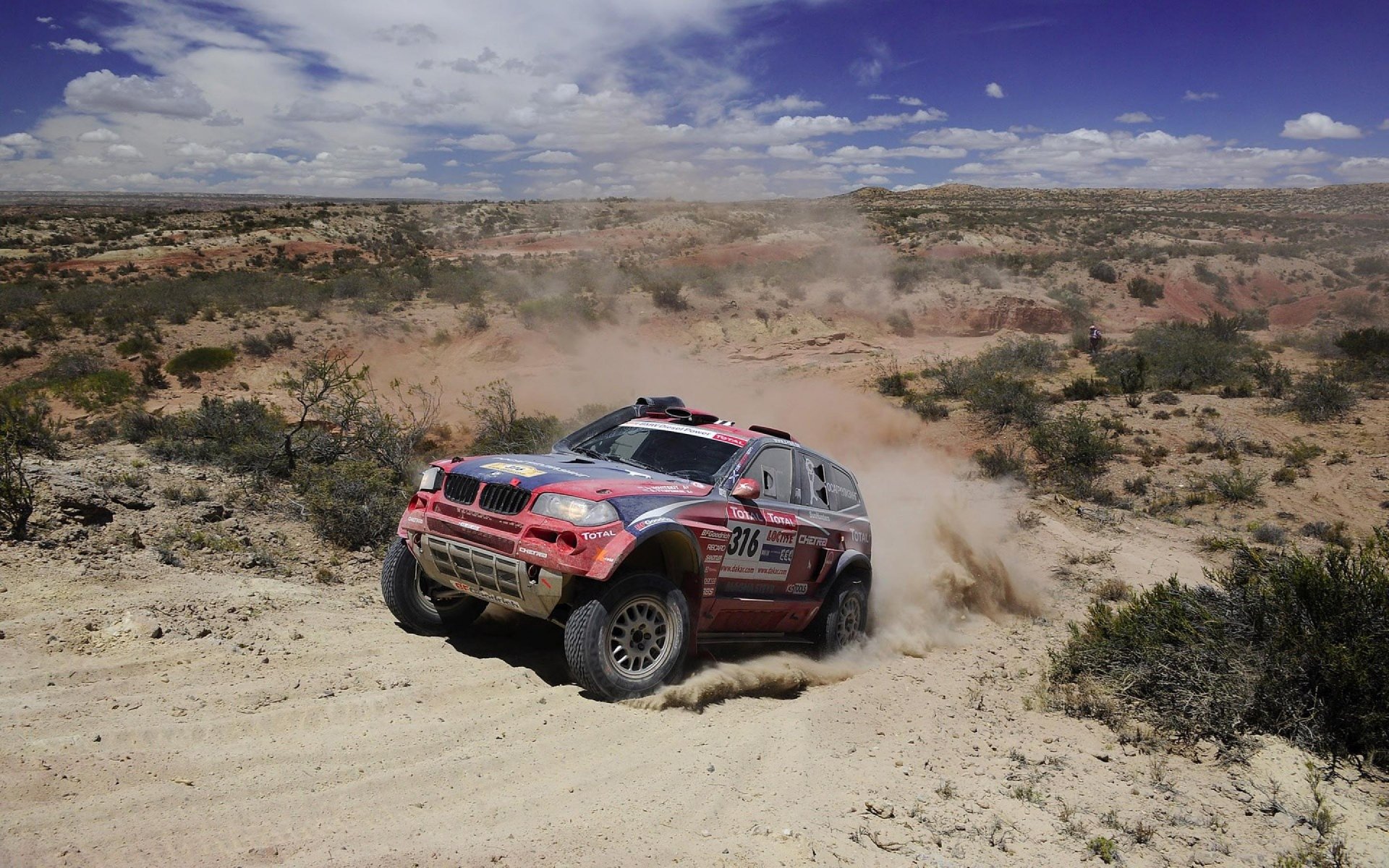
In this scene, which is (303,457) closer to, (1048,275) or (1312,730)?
(1312,730)

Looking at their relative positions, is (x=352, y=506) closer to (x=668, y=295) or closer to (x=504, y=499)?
(x=504, y=499)

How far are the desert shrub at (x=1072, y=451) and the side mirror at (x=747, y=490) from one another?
11824 millimetres

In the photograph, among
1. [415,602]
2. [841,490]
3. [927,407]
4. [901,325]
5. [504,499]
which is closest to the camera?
[504,499]

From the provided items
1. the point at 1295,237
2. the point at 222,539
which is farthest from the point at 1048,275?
the point at 222,539

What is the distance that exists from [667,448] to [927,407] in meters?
15.0

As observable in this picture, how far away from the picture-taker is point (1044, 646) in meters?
8.12

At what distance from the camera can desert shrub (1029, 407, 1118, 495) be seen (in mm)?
16500

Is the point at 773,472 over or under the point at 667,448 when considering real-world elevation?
under

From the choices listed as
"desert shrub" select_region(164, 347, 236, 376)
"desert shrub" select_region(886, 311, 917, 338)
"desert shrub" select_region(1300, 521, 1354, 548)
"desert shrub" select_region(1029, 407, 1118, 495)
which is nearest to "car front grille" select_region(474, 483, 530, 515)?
"desert shrub" select_region(1300, 521, 1354, 548)

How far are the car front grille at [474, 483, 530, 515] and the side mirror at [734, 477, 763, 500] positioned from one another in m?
1.42

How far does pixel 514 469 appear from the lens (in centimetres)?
594

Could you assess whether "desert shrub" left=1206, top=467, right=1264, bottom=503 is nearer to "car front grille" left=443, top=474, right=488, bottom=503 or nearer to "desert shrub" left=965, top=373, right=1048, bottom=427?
"desert shrub" left=965, top=373, right=1048, bottom=427

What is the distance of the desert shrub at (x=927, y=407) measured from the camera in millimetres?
20281

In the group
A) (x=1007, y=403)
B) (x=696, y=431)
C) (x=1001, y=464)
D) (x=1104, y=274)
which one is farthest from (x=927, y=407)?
(x=1104, y=274)
